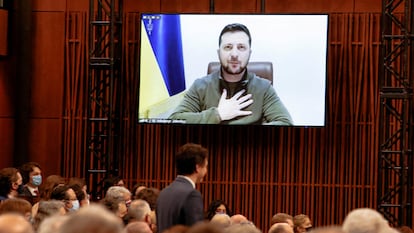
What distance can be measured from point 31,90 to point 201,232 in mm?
11350

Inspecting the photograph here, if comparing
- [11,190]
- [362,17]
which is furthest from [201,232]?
[362,17]

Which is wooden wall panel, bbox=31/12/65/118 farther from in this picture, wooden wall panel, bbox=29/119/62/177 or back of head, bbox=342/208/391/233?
back of head, bbox=342/208/391/233

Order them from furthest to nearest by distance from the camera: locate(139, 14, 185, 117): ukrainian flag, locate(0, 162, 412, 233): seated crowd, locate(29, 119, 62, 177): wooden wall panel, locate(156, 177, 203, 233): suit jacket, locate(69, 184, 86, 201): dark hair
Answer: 1. locate(29, 119, 62, 177): wooden wall panel
2. locate(139, 14, 185, 117): ukrainian flag
3. locate(69, 184, 86, 201): dark hair
4. locate(156, 177, 203, 233): suit jacket
5. locate(0, 162, 412, 233): seated crowd

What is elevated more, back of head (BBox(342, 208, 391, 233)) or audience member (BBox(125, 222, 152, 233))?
back of head (BBox(342, 208, 391, 233))

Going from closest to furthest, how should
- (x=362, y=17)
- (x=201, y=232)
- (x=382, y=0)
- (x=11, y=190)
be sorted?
(x=201, y=232), (x=11, y=190), (x=382, y=0), (x=362, y=17)

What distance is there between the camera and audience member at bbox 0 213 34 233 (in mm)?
3072

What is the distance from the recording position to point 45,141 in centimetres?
1386

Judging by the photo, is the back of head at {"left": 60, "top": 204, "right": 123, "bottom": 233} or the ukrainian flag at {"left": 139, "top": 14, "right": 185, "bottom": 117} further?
the ukrainian flag at {"left": 139, "top": 14, "right": 185, "bottom": 117}

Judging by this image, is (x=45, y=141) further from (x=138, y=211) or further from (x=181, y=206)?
(x=181, y=206)

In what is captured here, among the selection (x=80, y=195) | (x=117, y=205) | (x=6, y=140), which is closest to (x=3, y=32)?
(x=6, y=140)

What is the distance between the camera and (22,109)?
1377 cm

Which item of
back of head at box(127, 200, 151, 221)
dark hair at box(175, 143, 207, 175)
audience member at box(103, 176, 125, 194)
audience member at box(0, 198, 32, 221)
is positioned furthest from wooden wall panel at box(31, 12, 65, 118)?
dark hair at box(175, 143, 207, 175)

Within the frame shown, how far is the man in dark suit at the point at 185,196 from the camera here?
5973 millimetres

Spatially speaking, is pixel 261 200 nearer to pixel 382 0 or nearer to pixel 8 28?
pixel 382 0
